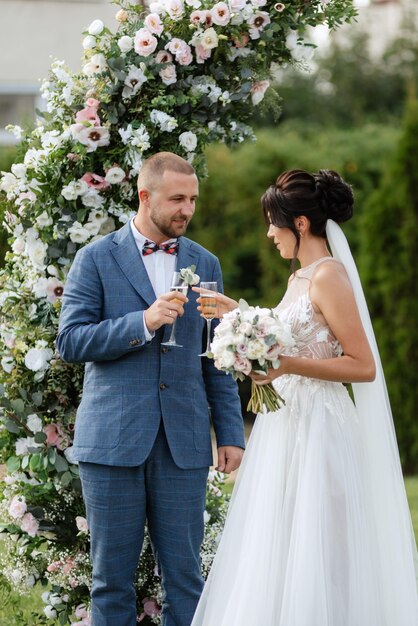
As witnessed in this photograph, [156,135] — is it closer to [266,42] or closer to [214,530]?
[266,42]

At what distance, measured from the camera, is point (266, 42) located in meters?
4.43

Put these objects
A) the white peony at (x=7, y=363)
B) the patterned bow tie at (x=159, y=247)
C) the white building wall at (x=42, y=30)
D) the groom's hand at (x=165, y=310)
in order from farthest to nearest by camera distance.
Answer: the white building wall at (x=42, y=30) < the white peony at (x=7, y=363) < the patterned bow tie at (x=159, y=247) < the groom's hand at (x=165, y=310)

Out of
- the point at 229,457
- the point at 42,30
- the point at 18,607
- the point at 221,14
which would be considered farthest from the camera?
the point at 42,30

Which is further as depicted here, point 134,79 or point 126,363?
point 134,79

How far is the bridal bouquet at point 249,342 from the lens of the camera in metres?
3.62

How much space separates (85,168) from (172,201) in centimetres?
76

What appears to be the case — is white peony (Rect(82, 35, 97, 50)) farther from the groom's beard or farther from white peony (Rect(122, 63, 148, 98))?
the groom's beard

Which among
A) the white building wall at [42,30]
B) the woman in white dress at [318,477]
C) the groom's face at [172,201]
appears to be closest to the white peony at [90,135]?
the groom's face at [172,201]

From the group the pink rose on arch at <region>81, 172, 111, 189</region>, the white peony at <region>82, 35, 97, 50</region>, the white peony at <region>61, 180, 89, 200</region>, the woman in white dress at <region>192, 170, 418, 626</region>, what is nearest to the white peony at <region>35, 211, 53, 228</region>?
the white peony at <region>61, 180, 89, 200</region>

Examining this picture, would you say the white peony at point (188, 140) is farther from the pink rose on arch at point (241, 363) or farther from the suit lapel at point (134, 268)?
the pink rose on arch at point (241, 363)

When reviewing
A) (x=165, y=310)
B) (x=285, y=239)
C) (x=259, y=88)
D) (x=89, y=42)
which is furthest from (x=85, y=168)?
(x=165, y=310)

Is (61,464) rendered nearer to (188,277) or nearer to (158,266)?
(158,266)

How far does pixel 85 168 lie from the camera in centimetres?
445

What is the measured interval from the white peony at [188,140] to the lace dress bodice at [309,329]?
2.83 feet
